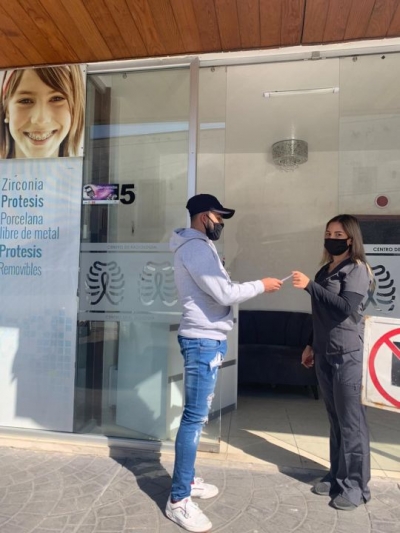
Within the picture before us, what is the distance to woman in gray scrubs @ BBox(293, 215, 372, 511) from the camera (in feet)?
7.93

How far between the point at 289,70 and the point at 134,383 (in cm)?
349

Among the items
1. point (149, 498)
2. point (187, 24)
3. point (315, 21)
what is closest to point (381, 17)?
point (315, 21)

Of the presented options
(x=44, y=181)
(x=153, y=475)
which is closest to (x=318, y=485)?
(x=153, y=475)

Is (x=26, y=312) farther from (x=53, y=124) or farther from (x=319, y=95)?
(x=319, y=95)

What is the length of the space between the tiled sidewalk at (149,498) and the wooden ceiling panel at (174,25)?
3.28 meters

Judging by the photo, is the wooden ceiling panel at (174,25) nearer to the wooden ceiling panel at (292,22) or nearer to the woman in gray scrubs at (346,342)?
the wooden ceiling panel at (292,22)

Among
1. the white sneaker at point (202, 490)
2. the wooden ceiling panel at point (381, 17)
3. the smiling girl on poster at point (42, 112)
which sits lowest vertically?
the white sneaker at point (202, 490)

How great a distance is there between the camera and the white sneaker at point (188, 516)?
2260 millimetres

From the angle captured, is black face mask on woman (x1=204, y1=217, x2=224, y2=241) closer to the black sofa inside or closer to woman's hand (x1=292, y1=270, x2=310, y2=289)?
woman's hand (x1=292, y1=270, x2=310, y2=289)

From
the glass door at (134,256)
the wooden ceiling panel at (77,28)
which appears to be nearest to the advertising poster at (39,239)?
the glass door at (134,256)

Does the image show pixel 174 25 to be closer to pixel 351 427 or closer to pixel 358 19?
pixel 358 19

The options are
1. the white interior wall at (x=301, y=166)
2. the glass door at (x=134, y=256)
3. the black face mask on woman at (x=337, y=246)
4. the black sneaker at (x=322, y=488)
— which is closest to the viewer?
the black face mask on woman at (x=337, y=246)

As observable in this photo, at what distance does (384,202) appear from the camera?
4184 millimetres

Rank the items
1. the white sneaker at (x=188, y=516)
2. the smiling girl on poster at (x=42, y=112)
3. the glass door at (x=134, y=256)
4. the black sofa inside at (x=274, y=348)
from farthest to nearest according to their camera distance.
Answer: the black sofa inside at (x=274, y=348), the smiling girl on poster at (x=42, y=112), the glass door at (x=134, y=256), the white sneaker at (x=188, y=516)
